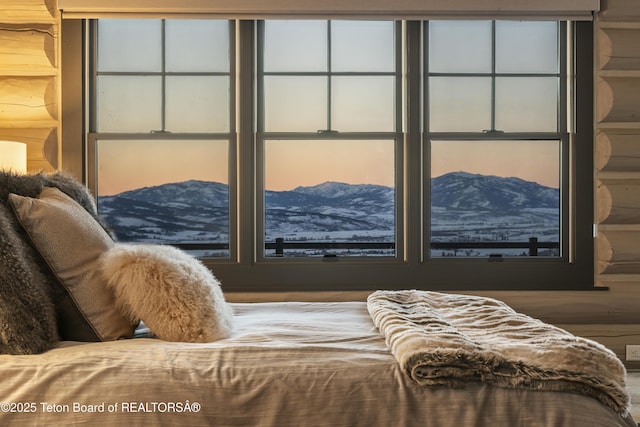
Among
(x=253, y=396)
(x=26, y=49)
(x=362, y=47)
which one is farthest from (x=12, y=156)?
(x=253, y=396)

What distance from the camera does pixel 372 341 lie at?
2152mm

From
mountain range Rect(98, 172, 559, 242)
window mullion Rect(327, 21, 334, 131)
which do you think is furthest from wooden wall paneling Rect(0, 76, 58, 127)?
window mullion Rect(327, 21, 334, 131)

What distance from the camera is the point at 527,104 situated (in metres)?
4.41

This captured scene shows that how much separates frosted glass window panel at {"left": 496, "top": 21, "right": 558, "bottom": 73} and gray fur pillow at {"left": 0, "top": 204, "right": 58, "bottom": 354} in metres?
3.31

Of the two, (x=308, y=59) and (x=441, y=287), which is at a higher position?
(x=308, y=59)

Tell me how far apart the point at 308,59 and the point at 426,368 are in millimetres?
2976

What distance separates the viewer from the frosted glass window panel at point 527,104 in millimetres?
4395

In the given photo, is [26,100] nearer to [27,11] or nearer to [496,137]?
[27,11]

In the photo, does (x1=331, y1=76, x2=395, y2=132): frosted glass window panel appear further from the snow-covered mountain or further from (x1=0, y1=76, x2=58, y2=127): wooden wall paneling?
(x1=0, y1=76, x2=58, y2=127): wooden wall paneling

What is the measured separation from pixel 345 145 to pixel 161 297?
7.99 feet

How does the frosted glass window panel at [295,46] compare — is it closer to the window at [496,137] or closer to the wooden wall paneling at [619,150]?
the window at [496,137]

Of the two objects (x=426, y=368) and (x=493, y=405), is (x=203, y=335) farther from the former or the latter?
(x=493, y=405)

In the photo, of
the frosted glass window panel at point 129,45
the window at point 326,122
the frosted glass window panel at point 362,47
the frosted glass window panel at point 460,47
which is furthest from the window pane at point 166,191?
the frosted glass window panel at point 460,47

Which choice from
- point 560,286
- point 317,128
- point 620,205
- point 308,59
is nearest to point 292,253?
point 317,128
